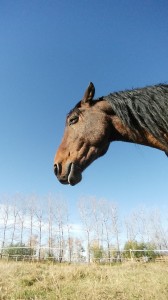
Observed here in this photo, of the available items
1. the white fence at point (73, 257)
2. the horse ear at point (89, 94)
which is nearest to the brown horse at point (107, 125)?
the horse ear at point (89, 94)

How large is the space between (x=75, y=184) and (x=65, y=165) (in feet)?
1.30

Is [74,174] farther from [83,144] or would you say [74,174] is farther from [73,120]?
[73,120]

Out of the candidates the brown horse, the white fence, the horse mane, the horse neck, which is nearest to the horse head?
the brown horse

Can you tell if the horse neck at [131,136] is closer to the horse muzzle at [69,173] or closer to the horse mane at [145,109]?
the horse mane at [145,109]

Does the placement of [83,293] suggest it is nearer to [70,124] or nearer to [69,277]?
[69,277]

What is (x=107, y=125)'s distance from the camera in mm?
4055

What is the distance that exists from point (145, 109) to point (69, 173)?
1520 millimetres

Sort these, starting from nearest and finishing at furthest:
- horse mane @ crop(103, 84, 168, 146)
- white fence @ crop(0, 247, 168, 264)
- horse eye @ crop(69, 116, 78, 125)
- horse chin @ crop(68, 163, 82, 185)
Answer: horse mane @ crop(103, 84, 168, 146) → horse chin @ crop(68, 163, 82, 185) → horse eye @ crop(69, 116, 78, 125) → white fence @ crop(0, 247, 168, 264)

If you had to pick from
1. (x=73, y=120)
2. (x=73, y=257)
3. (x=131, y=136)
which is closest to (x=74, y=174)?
(x=73, y=120)

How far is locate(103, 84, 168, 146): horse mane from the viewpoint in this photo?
356 centimetres

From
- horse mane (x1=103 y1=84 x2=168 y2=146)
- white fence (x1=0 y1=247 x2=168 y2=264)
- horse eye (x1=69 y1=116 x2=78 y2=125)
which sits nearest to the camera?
horse mane (x1=103 y1=84 x2=168 y2=146)

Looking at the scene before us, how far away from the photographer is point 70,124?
14.1 ft

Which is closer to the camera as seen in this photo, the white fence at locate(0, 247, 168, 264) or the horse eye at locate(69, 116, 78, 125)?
the horse eye at locate(69, 116, 78, 125)

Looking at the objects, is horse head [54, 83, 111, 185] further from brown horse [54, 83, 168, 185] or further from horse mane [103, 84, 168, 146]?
horse mane [103, 84, 168, 146]
